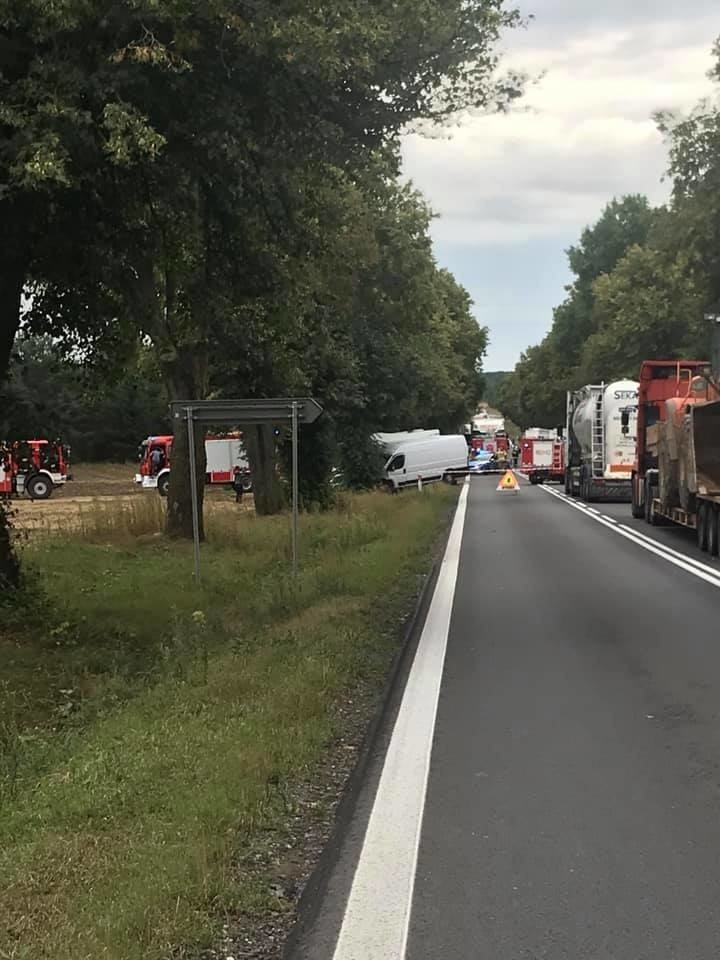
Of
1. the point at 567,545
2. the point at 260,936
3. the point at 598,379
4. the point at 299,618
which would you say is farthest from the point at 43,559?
the point at 598,379

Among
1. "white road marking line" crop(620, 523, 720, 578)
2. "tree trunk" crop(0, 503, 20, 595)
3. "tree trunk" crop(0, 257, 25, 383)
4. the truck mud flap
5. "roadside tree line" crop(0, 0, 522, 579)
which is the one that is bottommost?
"white road marking line" crop(620, 523, 720, 578)

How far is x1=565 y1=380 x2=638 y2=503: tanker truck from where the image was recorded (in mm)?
35188

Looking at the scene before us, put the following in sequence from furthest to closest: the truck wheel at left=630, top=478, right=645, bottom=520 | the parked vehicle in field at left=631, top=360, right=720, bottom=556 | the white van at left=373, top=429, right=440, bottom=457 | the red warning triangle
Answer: the white van at left=373, top=429, right=440, bottom=457 → the red warning triangle → the truck wheel at left=630, top=478, right=645, bottom=520 → the parked vehicle in field at left=631, top=360, right=720, bottom=556

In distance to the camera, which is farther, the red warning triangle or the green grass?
the red warning triangle

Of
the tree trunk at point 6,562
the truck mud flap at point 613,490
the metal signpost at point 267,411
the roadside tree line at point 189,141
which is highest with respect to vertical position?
the roadside tree line at point 189,141

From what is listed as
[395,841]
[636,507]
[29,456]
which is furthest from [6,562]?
[636,507]

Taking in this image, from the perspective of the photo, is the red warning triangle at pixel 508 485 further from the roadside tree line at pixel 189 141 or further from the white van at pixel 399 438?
the roadside tree line at pixel 189 141

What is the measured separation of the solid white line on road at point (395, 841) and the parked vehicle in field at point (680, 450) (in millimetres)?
12577

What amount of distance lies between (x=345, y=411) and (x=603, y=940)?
98.4 feet

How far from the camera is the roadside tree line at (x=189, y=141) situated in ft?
28.8

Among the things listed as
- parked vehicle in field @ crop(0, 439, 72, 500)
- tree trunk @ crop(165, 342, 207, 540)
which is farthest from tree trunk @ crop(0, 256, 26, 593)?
tree trunk @ crop(165, 342, 207, 540)

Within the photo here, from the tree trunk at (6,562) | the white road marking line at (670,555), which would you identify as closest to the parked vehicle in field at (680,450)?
the white road marking line at (670,555)

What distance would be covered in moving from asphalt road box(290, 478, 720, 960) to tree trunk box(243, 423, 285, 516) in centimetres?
1711

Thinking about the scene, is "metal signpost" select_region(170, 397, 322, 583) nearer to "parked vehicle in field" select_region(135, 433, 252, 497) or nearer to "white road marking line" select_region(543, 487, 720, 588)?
"white road marking line" select_region(543, 487, 720, 588)
